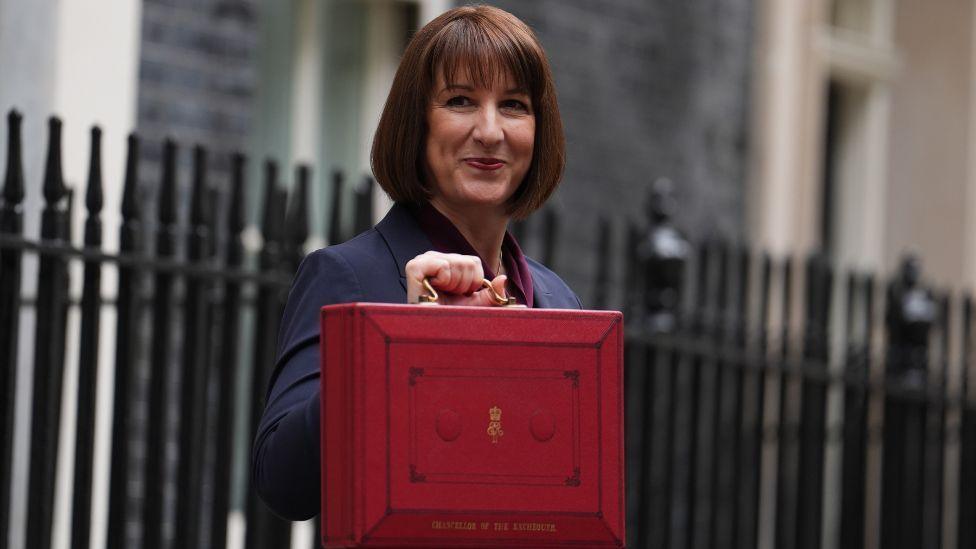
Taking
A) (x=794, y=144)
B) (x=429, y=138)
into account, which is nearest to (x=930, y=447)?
(x=794, y=144)

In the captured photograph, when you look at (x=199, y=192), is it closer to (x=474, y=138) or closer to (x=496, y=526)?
(x=474, y=138)

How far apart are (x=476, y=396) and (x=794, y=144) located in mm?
8218

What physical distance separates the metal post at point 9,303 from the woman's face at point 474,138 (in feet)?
6.51

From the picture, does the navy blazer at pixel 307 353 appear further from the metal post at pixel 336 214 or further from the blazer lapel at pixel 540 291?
the metal post at pixel 336 214

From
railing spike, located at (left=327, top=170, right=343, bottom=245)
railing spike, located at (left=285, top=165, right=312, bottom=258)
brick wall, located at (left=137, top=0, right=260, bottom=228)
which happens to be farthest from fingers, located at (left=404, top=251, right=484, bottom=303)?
brick wall, located at (left=137, top=0, right=260, bottom=228)

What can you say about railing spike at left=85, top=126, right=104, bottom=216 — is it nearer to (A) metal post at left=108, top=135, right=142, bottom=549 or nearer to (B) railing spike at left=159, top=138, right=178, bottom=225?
(A) metal post at left=108, top=135, right=142, bottom=549

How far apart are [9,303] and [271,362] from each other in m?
0.90

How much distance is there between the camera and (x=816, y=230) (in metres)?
11.3

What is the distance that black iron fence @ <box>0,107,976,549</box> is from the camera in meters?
4.50

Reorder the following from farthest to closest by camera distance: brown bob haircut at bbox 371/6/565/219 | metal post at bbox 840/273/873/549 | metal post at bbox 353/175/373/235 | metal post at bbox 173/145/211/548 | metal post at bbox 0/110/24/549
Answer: metal post at bbox 840/273/873/549
metal post at bbox 353/175/373/235
metal post at bbox 173/145/211/548
metal post at bbox 0/110/24/549
brown bob haircut at bbox 371/6/565/219

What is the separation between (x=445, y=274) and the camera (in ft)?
7.89

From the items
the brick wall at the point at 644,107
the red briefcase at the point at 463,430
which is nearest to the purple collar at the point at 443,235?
the red briefcase at the point at 463,430

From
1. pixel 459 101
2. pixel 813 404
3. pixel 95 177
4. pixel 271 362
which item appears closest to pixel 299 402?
pixel 459 101

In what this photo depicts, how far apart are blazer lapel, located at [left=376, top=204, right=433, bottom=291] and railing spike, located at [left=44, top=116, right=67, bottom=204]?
195 cm
